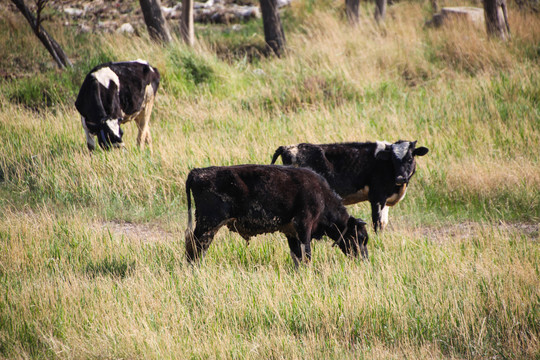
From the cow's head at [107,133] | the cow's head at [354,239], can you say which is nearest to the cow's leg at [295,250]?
the cow's head at [354,239]

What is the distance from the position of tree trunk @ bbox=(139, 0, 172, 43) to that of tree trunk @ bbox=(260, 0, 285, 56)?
2.88 m

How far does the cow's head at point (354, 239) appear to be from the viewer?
6.85 m

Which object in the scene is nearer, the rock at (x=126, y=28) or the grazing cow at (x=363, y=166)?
the grazing cow at (x=363, y=166)

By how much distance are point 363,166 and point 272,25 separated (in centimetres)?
991

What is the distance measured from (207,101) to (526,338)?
9.34 meters

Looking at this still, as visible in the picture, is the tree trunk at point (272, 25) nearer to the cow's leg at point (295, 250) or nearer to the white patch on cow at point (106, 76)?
the white patch on cow at point (106, 76)

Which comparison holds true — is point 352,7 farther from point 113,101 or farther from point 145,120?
point 113,101

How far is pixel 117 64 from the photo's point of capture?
10914mm

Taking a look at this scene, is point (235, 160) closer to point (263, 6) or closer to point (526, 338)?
point (526, 338)

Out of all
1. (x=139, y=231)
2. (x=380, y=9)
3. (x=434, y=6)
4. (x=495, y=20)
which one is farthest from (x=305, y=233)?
(x=434, y=6)

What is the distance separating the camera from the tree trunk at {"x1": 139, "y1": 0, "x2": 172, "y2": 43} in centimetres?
1570

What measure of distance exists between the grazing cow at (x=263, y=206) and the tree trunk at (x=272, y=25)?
1073cm

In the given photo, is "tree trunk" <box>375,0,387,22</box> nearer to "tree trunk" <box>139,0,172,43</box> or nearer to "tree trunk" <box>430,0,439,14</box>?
"tree trunk" <box>430,0,439,14</box>

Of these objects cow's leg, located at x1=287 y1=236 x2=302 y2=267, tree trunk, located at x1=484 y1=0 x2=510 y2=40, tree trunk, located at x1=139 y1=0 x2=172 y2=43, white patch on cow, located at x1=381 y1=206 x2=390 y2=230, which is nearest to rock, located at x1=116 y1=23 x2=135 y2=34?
tree trunk, located at x1=139 y1=0 x2=172 y2=43
